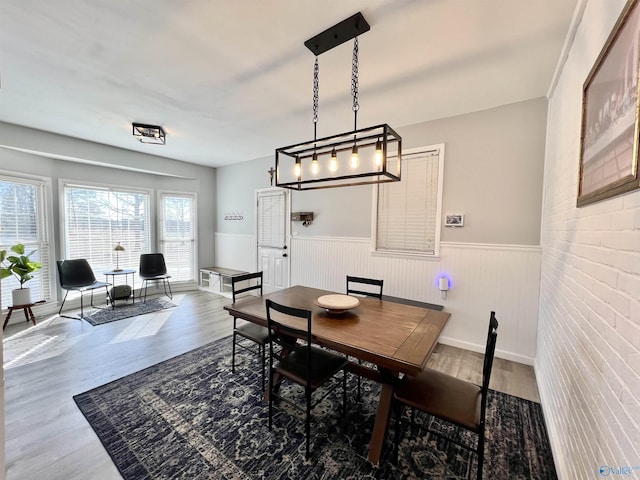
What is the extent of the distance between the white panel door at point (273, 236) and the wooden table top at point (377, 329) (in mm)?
2461

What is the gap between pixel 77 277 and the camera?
4312 mm

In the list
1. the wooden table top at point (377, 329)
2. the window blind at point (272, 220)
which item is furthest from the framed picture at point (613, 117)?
the window blind at point (272, 220)

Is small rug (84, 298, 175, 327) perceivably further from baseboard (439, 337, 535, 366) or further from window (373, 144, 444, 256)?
baseboard (439, 337, 535, 366)

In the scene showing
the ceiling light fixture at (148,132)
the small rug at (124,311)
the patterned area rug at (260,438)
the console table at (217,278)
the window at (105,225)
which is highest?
the ceiling light fixture at (148,132)

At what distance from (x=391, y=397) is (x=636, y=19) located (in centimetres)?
214

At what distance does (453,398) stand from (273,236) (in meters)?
4.06

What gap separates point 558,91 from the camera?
2326mm

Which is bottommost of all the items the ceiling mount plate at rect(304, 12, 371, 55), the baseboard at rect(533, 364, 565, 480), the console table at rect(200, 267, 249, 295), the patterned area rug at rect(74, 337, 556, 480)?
the patterned area rug at rect(74, 337, 556, 480)

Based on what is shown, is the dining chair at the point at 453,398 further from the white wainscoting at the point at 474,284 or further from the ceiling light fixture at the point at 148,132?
the ceiling light fixture at the point at 148,132

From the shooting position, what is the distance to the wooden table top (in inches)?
60.9

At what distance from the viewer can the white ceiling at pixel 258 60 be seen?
1.70m

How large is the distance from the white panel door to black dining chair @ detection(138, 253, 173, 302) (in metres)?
1.87

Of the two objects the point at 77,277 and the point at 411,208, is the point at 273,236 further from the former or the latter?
the point at 77,277

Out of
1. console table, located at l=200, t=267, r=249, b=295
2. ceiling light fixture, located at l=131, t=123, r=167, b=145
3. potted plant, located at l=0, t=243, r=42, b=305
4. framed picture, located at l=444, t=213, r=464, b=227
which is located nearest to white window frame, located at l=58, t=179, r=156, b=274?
potted plant, located at l=0, t=243, r=42, b=305
